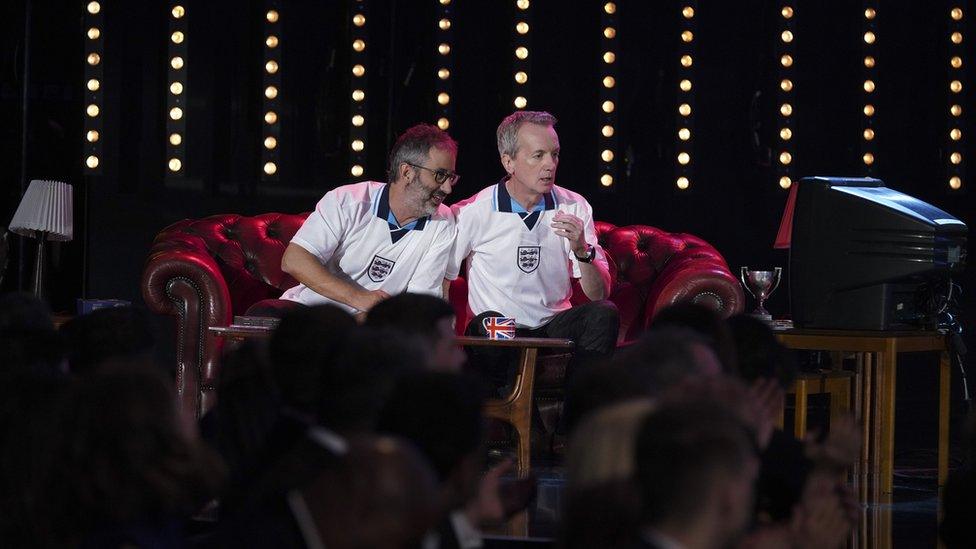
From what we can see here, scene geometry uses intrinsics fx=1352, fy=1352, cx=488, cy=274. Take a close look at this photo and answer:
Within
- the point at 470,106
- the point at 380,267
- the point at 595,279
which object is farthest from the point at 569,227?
the point at 470,106

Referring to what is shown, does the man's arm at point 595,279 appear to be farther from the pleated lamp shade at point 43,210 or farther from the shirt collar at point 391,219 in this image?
the pleated lamp shade at point 43,210

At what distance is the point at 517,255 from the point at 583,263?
310mm

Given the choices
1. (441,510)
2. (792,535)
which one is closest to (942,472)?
(792,535)

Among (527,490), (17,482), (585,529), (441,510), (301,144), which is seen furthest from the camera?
(301,144)

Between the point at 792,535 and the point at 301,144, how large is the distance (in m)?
4.78

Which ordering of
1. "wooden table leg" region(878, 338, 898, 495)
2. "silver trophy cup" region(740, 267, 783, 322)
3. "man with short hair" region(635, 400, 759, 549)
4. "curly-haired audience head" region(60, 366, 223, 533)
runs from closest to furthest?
"man with short hair" region(635, 400, 759, 549) → "curly-haired audience head" region(60, 366, 223, 533) → "wooden table leg" region(878, 338, 898, 495) → "silver trophy cup" region(740, 267, 783, 322)

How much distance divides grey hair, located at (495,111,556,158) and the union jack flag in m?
1.12

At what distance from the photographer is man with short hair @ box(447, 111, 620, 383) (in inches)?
223

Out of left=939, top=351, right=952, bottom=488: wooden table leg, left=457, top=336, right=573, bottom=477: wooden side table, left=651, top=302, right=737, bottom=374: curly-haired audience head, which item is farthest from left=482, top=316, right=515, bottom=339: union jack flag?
left=651, top=302, right=737, bottom=374: curly-haired audience head

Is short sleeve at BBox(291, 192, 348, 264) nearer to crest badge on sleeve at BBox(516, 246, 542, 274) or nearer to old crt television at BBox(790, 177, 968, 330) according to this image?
crest badge on sleeve at BBox(516, 246, 542, 274)

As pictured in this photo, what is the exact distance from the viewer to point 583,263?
219 inches

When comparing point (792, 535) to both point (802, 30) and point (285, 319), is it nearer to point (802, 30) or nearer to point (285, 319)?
point (285, 319)

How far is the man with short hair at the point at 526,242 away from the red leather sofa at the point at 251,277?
402 millimetres

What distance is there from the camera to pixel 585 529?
69.1 inches
